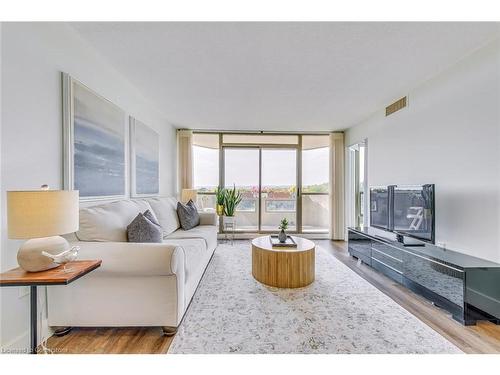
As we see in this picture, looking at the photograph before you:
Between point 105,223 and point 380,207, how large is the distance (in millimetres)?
3526

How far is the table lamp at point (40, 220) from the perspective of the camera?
1.26 meters

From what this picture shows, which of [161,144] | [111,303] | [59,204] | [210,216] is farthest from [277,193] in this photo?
[59,204]

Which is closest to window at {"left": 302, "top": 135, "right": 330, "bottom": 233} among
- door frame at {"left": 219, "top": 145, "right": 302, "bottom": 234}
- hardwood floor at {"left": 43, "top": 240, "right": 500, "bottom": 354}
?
door frame at {"left": 219, "top": 145, "right": 302, "bottom": 234}

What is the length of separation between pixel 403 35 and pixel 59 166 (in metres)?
3.11

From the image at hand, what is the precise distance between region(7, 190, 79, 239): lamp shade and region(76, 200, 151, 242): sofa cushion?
0.68 metres

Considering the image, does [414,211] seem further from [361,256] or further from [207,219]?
[207,219]

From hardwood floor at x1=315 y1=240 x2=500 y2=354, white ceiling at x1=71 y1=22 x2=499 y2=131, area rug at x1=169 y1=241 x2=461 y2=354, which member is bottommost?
hardwood floor at x1=315 y1=240 x2=500 y2=354

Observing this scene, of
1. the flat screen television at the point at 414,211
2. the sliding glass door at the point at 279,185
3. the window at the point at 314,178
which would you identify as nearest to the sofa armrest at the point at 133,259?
the flat screen television at the point at 414,211

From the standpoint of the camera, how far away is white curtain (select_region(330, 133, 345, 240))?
17.4 feet

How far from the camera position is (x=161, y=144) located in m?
4.34

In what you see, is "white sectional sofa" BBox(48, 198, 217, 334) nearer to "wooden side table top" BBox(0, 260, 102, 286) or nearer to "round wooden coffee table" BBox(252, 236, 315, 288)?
"wooden side table top" BBox(0, 260, 102, 286)

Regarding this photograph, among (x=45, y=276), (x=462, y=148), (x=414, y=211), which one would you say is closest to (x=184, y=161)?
(x=45, y=276)

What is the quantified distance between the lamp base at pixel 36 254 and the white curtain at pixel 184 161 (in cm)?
373
